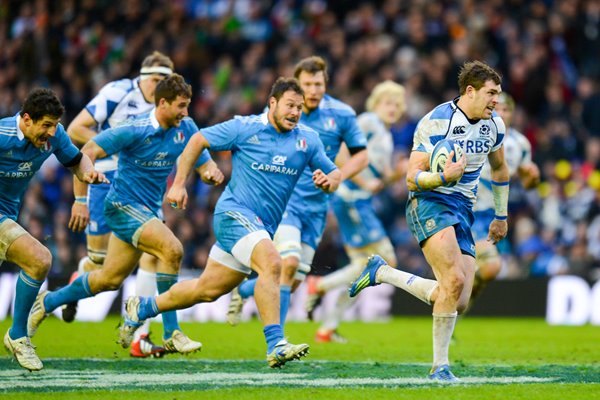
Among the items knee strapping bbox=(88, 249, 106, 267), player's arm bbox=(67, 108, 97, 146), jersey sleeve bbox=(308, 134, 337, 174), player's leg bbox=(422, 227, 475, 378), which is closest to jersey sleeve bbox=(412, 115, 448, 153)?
player's leg bbox=(422, 227, 475, 378)

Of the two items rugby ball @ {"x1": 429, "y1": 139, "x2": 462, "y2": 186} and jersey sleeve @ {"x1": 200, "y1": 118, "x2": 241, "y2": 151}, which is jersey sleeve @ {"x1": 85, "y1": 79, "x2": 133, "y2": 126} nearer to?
jersey sleeve @ {"x1": 200, "y1": 118, "x2": 241, "y2": 151}

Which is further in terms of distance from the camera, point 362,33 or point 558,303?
point 362,33

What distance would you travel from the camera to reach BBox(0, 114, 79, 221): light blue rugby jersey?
9.85 metres

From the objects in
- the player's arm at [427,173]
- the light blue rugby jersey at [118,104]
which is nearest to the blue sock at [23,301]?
the light blue rugby jersey at [118,104]

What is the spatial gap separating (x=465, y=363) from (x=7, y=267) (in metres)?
11.1

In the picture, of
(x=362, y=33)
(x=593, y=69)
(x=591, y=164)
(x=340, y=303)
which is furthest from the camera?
(x=362, y=33)

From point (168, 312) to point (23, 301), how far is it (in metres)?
1.53

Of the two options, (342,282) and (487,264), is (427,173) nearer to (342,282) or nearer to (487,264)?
(487,264)

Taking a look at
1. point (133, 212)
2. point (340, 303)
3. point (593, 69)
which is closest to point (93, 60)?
point (593, 69)

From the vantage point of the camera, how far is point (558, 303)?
18828 millimetres

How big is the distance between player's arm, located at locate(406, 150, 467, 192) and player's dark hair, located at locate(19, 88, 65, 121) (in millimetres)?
3033

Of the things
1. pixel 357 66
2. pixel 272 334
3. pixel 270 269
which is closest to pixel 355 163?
pixel 270 269

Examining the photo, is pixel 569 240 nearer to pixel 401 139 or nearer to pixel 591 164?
pixel 591 164

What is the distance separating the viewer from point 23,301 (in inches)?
401
